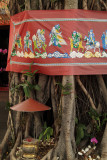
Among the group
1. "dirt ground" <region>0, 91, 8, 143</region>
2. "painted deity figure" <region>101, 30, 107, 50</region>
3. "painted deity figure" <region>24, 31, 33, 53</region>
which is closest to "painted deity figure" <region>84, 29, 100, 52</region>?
"painted deity figure" <region>101, 30, 107, 50</region>

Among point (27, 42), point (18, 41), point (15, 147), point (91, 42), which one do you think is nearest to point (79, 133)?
point (15, 147)

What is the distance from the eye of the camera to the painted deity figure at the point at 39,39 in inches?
201

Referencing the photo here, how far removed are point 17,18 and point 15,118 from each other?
6.44ft

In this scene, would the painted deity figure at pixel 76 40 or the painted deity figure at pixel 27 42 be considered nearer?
the painted deity figure at pixel 76 40

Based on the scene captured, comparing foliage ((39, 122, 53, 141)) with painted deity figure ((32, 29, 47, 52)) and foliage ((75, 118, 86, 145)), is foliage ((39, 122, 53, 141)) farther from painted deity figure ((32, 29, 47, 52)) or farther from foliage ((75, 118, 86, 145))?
painted deity figure ((32, 29, 47, 52))

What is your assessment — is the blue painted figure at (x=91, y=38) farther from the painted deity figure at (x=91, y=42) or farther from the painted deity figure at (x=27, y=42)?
the painted deity figure at (x=27, y=42)

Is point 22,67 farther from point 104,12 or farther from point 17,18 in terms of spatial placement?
point 104,12

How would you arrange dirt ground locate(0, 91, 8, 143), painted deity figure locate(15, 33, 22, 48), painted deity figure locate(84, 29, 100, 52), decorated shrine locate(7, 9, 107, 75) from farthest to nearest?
dirt ground locate(0, 91, 8, 143) → painted deity figure locate(15, 33, 22, 48) → painted deity figure locate(84, 29, 100, 52) → decorated shrine locate(7, 9, 107, 75)

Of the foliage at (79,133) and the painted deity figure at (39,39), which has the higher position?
the painted deity figure at (39,39)

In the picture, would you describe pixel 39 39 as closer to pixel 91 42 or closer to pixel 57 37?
pixel 57 37

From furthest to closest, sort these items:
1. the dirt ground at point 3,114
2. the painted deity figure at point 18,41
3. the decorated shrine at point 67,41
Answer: the dirt ground at point 3,114 → the painted deity figure at point 18,41 → the decorated shrine at point 67,41

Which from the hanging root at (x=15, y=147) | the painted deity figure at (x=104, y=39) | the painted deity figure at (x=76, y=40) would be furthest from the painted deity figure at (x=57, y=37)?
the hanging root at (x=15, y=147)

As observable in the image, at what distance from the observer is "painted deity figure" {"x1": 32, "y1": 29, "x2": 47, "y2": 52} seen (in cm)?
510

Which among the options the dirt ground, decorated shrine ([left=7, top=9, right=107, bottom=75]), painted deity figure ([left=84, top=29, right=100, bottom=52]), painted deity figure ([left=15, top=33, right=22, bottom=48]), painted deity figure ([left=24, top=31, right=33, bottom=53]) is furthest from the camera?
the dirt ground
